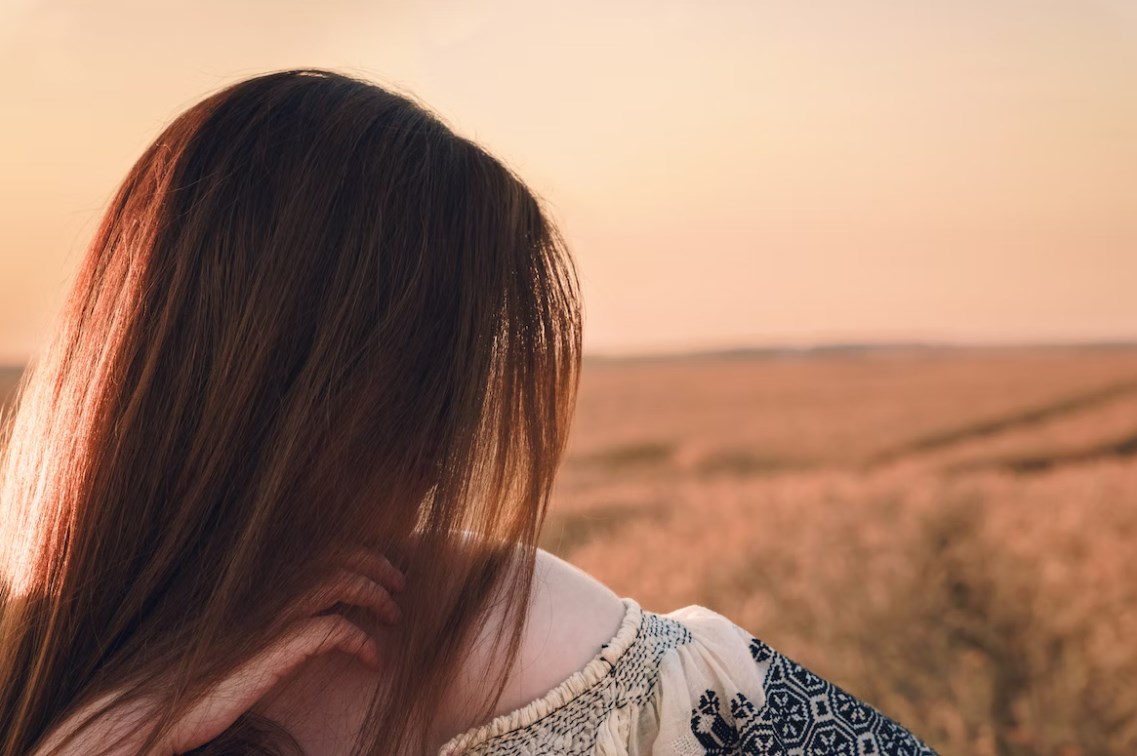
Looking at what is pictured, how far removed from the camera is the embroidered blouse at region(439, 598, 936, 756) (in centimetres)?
130

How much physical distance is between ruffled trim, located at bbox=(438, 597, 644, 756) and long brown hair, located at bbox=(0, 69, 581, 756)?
4 centimetres

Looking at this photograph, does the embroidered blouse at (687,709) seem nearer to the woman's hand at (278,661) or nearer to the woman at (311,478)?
the woman at (311,478)

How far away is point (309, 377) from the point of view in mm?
1254

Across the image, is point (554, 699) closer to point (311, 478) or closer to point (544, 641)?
point (544, 641)

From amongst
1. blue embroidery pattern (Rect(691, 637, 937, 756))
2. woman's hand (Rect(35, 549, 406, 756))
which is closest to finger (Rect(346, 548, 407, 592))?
woman's hand (Rect(35, 549, 406, 756))

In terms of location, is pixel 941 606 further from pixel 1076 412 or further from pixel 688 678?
pixel 1076 412

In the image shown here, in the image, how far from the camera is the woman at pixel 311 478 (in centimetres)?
124

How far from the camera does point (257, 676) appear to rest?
47.5 inches

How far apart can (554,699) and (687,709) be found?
0.19m

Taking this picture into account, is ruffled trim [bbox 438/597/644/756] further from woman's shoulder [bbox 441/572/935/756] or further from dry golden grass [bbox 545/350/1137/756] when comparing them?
dry golden grass [bbox 545/350/1137/756]

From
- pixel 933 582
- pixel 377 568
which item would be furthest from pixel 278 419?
pixel 933 582

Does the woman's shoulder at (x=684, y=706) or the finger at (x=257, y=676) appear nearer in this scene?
the finger at (x=257, y=676)

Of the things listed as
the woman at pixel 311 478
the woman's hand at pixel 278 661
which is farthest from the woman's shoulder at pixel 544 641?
the woman's hand at pixel 278 661

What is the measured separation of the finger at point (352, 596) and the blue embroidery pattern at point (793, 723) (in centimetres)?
43
